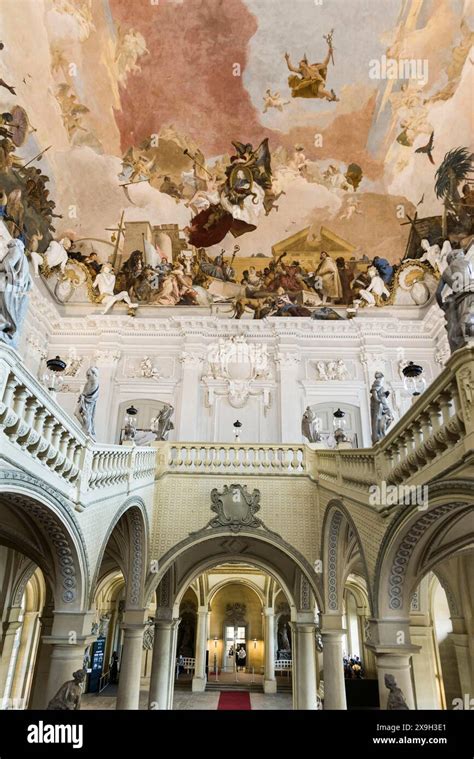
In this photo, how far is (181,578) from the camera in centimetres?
1495

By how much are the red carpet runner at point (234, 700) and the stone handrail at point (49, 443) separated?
11503 mm

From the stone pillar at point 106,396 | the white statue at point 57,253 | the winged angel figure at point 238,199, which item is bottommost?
the stone pillar at point 106,396

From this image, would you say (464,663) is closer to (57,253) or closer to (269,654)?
(269,654)

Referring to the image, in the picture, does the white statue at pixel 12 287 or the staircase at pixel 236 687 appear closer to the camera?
the white statue at pixel 12 287

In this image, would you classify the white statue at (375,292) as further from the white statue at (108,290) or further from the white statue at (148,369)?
the white statue at (108,290)

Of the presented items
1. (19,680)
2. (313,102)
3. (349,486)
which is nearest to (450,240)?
(313,102)

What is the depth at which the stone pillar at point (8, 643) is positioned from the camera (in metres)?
12.4

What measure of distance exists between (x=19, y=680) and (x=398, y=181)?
2078 centimetres

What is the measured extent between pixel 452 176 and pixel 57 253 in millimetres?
14633

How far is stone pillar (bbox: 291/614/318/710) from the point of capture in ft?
45.9

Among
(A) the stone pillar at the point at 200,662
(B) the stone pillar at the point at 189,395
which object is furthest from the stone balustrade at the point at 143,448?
(A) the stone pillar at the point at 200,662

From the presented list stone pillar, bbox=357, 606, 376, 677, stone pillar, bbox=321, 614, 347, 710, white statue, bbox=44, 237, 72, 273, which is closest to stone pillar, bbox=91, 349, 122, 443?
white statue, bbox=44, 237, 72, 273

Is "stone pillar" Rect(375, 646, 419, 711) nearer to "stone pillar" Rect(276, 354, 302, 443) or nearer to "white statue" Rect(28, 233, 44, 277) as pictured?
"stone pillar" Rect(276, 354, 302, 443)

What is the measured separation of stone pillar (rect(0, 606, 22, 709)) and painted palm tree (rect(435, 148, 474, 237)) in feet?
59.1
